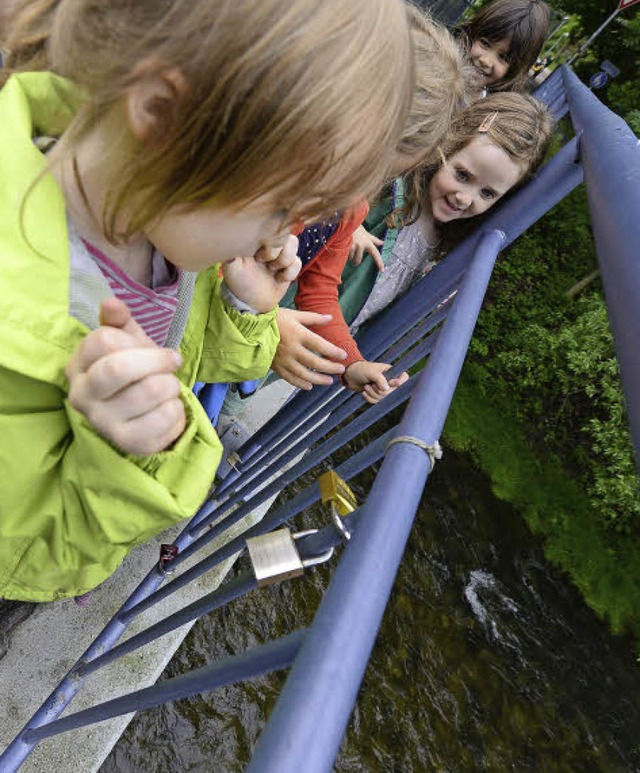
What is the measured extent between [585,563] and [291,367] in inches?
207

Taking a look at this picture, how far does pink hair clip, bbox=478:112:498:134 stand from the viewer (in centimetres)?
224

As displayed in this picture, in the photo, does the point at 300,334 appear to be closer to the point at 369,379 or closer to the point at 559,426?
the point at 369,379

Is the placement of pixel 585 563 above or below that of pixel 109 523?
below

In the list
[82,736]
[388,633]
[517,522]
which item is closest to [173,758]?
[82,736]

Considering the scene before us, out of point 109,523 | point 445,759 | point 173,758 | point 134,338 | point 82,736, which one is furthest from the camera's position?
point 445,759

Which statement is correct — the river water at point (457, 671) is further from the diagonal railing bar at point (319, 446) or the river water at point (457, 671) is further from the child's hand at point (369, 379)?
the child's hand at point (369, 379)

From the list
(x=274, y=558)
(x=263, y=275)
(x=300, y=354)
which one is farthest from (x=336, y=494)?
(x=300, y=354)

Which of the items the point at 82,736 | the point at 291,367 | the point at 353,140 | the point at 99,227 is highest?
the point at 353,140

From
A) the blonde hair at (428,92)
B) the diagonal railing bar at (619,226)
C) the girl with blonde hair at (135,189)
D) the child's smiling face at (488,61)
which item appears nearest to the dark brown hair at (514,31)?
the child's smiling face at (488,61)

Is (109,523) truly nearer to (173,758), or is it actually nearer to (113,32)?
(113,32)

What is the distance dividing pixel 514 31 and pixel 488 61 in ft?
0.56

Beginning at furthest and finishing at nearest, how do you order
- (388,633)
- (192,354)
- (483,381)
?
(483,381), (388,633), (192,354)

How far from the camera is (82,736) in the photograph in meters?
1.91

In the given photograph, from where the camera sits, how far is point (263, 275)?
1406mm
